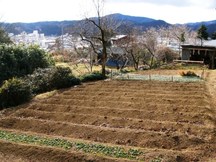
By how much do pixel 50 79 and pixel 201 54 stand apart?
16981mm

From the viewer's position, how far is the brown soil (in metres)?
8.92

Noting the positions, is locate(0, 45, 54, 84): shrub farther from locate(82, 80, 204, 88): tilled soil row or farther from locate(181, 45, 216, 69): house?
locate(181, 45, 216, 69): house

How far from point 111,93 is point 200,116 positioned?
5.29m

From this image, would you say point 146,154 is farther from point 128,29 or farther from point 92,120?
point 128,29

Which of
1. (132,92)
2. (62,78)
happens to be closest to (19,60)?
(62,78)

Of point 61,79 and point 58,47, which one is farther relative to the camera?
point 58,47

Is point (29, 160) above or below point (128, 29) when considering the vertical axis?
below

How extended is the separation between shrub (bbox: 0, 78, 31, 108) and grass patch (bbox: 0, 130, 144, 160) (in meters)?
4.10

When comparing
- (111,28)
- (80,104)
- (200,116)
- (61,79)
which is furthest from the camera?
(111,28)

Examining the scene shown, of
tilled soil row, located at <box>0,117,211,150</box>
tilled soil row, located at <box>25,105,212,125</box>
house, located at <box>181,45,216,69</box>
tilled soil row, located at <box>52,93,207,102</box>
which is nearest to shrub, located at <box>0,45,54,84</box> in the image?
tilled soil row, located at <box>52,93,207,102</box>

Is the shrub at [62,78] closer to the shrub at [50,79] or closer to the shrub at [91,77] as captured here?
the shrub at [50,79]

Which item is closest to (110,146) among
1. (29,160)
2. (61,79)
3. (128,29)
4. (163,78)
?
(29,160)

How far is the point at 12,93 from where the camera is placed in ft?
47.8

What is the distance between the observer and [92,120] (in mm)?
11695
